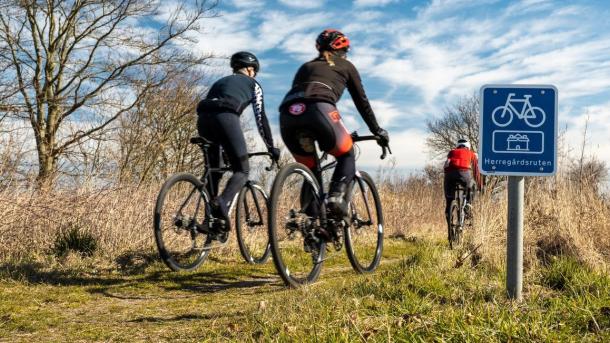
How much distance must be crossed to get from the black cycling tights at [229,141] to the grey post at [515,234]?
7.74ft

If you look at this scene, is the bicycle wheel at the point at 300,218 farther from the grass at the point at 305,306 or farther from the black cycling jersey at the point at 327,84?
the black cycling jersey at the point at 327,84

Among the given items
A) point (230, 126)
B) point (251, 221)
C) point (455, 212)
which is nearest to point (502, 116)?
point (230, 126)

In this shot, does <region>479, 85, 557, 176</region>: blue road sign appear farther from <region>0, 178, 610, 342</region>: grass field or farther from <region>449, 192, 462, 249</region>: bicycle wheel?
<region>449, 192, 462, 249</region>: bicycle wheel

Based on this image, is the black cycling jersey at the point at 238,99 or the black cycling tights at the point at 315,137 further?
the black cycling jersey at the point at 238,99

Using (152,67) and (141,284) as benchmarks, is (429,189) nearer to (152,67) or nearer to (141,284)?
(152,67)

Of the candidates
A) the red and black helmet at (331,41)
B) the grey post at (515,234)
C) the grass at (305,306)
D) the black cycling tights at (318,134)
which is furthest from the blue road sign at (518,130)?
the red and black helmet at (331,41)

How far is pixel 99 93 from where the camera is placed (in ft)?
59.2

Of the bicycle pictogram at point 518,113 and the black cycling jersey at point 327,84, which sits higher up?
the black cycling jersey at point 327,84

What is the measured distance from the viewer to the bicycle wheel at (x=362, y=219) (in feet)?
15.5

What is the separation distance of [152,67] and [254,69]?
14.6m

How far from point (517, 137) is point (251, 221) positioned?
3.02 meters

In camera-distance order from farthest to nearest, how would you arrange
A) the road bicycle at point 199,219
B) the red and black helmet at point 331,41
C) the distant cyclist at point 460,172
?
the distant cyclist at point 460,172
the road bicycle at point 199,219
the red and black helmet at point 331,41

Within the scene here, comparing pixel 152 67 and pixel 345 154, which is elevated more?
pixel 152 67

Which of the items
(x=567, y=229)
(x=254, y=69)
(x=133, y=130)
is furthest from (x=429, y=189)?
(x=254, y=69)
